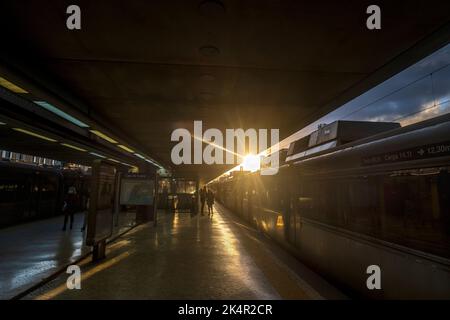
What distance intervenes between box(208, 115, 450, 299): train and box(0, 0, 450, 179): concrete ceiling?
1.42m

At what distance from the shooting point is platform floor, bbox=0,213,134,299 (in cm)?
496

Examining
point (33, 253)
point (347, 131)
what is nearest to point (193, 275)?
point (33, 253)

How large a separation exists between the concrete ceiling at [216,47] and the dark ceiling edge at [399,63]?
0.18 feet

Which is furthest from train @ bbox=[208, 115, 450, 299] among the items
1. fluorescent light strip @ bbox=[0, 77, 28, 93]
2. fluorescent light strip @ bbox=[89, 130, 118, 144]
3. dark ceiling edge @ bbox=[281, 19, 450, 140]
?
fluorescent light strip @ bbox=[89, 130, 118, 144]

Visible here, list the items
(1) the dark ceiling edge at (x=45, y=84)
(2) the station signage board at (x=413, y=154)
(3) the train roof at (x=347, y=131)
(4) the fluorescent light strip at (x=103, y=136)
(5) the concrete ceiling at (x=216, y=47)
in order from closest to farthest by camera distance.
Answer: (2) the station signage board at (x=413, y=154), (5) the concrete ceiling at (x=216, y=47), (1) the dark ceiling edge at (x=45, y=84), (3) the train roof at (x=347, y=131), (4) the fluorescent light strip at (x=103, y=136)

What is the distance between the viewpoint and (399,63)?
4902mm

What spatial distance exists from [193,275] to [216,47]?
13.4 feet

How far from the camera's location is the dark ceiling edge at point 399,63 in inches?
160

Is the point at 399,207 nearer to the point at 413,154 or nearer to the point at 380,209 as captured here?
the point at 380,209

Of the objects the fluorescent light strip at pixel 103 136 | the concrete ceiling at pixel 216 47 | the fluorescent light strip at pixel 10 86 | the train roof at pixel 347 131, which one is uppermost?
the concrete ceiling at pixel 216 47

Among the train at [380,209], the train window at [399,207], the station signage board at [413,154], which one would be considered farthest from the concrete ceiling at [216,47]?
the train window at [399,207]

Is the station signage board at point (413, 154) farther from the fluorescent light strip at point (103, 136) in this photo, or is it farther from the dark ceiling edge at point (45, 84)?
the fluorescent light strip at point (103, 136)
